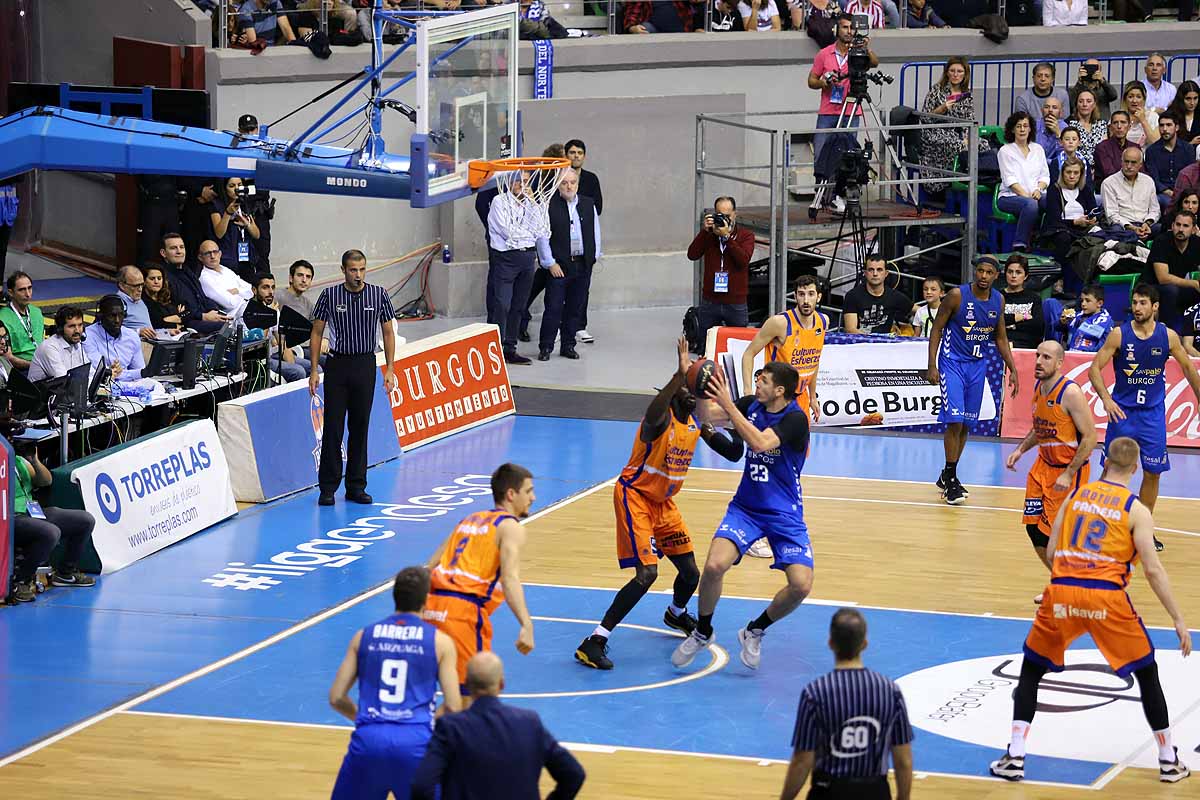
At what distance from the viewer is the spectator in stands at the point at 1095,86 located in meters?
22.8

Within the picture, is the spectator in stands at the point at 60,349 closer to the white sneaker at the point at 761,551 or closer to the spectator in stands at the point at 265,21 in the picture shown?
the white sneaker at the point at 761,551

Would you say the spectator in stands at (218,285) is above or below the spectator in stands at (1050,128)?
below

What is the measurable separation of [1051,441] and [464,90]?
5096mm

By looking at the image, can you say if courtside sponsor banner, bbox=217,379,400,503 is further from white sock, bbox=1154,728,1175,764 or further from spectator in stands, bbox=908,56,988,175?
spectator in stands, bbox=908,56,988,175

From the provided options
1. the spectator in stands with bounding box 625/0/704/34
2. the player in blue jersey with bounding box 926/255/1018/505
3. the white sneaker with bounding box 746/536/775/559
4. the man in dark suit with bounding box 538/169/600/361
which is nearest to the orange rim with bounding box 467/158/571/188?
the white sneaker with bounding box 746/536/775/559

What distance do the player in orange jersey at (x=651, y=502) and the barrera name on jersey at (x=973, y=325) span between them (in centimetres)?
471

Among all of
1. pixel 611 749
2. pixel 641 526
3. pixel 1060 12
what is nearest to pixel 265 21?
pixel 1060 12

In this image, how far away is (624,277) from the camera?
79.7 feet

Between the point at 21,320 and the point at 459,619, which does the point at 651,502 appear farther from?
the point at 21,320

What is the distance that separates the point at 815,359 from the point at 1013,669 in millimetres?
3980

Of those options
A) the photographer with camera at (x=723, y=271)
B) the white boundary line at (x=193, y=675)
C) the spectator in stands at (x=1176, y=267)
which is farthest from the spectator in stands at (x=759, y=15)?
the white boundary line at (x=193, y=675)

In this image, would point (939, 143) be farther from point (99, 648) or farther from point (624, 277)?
point (99, 648)

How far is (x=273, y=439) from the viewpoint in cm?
1525

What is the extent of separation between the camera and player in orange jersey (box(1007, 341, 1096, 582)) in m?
11.6
